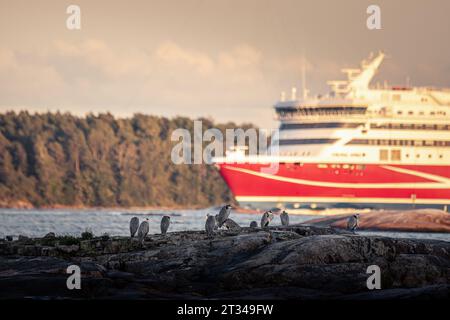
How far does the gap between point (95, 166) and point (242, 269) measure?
4020 inches

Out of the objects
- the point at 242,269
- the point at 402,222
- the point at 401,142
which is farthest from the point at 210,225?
the point at 401,142

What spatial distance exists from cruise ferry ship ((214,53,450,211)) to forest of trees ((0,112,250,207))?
111 ft

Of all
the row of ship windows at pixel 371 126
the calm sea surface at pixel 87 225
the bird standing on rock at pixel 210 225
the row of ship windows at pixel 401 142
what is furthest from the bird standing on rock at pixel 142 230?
the row of ship windows at pixel 401 142

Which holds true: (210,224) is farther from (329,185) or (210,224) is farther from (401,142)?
(401,142)

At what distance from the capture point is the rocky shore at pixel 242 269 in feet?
70.6

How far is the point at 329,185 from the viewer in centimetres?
8806

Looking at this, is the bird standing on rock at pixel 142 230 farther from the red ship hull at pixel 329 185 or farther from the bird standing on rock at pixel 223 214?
the red ship hull at pixel 329 185

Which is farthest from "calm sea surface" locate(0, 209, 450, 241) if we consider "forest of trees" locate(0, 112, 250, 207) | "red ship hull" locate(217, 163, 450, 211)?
"forest of trees" locate(0, 112, 250, 207)

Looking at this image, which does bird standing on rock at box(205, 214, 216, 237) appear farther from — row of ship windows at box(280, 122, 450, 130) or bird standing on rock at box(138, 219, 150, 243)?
row of ship windows at box(280, 122, 450, 130)

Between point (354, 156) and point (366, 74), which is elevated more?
point (366, 74)
